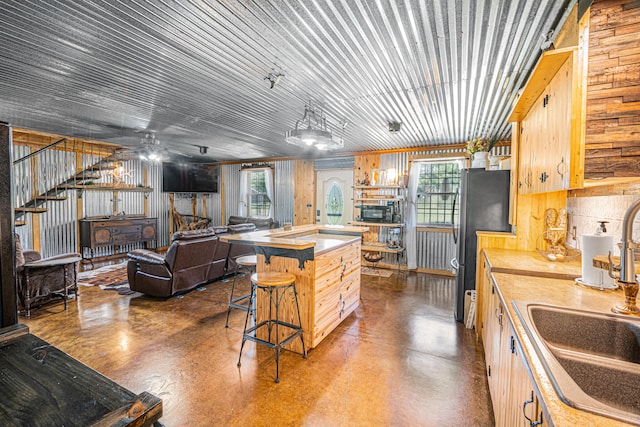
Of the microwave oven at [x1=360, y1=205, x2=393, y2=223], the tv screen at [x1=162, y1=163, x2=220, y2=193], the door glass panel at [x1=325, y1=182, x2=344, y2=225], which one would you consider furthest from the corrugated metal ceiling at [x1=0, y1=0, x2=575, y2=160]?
the tv screen at [x1=162, y1=163, x2=220, y2=193]

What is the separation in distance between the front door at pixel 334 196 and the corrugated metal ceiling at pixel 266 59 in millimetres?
2761

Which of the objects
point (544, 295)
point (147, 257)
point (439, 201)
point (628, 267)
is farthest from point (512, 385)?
point (439, 201)

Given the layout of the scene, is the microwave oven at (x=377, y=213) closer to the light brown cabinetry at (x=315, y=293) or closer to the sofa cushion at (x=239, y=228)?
the sofa cushion at (x=239, y=228)

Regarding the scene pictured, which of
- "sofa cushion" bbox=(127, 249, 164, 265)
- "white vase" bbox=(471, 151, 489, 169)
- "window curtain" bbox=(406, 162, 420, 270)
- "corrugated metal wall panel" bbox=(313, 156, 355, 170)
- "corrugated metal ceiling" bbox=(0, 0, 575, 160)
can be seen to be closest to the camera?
"corrugated metal ceiling" bbox=(0, 0, 575, 160)

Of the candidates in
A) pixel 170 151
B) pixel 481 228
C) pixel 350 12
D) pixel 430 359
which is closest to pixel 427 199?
pixel 481 228

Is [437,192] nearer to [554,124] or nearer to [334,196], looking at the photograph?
[334,196]

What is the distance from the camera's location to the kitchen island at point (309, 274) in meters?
2.76

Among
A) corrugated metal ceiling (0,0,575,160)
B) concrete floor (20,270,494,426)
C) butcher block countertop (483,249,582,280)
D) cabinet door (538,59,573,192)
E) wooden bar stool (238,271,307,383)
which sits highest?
corrugated metal ceiling (0,0,575,160)

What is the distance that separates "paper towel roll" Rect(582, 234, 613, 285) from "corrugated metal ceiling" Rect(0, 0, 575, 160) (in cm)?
145

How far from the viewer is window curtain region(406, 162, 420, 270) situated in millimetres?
6164

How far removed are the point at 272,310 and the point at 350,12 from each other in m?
2.67

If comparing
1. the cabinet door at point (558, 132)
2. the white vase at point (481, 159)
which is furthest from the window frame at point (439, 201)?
the cabinet door at point (558, 132)

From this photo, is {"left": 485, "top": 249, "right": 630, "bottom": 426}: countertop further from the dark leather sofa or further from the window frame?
the dark leather sofa

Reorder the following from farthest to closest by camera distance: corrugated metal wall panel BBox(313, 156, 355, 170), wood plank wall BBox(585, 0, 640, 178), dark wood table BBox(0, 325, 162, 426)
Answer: corrugated metal wall panel BBox(313, 156, 355, 170) < wood plank wall BBox(585, 0, 640, 178) < dark wood table BBox(0, 325, 162, 426)
